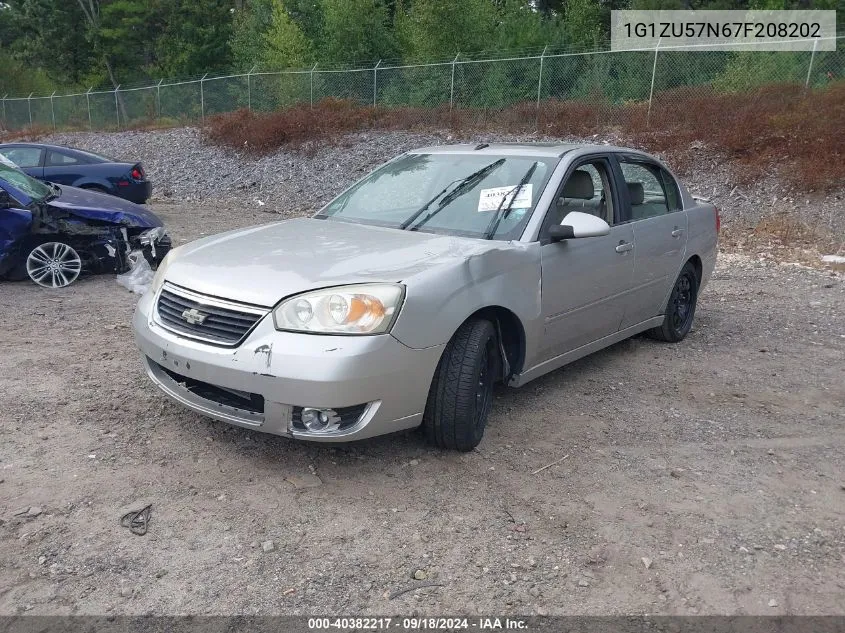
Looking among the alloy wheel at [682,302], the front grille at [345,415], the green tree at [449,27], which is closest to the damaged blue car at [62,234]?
the front grille at [345,415]

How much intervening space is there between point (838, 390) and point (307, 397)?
391 centimetres

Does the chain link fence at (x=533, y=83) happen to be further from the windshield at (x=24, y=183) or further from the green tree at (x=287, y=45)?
the windshield at (x=24, y=183)

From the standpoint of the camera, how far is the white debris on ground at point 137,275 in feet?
24.5

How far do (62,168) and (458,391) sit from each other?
10981mm

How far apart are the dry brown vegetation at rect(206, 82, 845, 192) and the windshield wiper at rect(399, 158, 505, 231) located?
10223 millimetres

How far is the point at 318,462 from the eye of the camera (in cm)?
379

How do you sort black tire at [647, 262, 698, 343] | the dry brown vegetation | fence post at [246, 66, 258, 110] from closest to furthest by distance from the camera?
black tire at [647, 262, 698, 343] < the dry brown vegetation < fence post at [246, 66, 258, 110]

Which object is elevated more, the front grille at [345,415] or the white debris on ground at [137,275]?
the front grille at [345,415]

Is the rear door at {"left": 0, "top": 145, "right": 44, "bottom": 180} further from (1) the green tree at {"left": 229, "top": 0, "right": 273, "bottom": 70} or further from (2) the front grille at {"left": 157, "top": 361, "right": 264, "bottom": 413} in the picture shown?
(1) the green tree at {"left": 229, "top": 0, "right": 273, "bottom": 70}

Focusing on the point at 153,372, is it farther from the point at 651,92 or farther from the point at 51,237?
the point at 651,92

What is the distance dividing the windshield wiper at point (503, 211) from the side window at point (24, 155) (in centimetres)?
1049

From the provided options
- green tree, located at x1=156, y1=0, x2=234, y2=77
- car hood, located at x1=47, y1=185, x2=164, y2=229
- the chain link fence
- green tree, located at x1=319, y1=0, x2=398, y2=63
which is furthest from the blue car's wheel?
green tree, located at x1=156, y1=0, x2=234, y2=77

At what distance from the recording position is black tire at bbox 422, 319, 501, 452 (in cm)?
372

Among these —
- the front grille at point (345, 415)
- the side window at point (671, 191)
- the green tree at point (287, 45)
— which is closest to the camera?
the front grille at point (345, 415)
